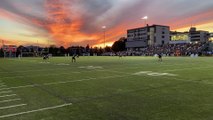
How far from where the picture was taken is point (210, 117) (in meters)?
6.61

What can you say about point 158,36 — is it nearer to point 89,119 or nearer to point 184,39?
point 184,39

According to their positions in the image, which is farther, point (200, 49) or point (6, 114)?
point (200, 49)

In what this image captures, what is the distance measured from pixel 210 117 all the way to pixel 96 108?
3257mm

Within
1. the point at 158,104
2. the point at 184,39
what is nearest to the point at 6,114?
the point at 158,104

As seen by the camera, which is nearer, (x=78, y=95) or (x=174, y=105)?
(x=174, y=105)

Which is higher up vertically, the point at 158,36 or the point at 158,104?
the point at 158,36

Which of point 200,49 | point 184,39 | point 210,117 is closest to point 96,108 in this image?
point 210,117

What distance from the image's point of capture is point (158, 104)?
27.0 ft

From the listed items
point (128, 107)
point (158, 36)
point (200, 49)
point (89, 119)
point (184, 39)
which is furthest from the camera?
point (158, 36)

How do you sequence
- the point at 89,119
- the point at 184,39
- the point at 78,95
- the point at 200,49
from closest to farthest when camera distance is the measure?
1. the point at 89,119
2. the point at 78,95
3. the point at 200,49
4. the point at 184,39

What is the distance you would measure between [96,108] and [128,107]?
1.00 meters

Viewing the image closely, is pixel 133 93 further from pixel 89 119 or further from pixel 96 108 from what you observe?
pixel 89 119

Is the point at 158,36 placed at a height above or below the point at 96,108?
above

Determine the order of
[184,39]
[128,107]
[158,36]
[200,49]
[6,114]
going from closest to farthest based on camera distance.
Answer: [6,114], [128,107], [200,49], [184,39], [158,36]
